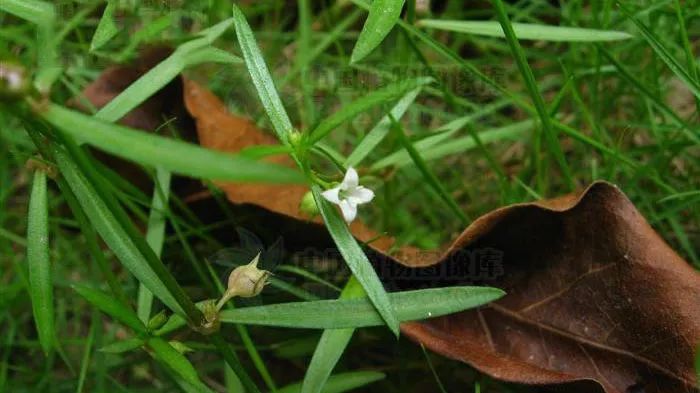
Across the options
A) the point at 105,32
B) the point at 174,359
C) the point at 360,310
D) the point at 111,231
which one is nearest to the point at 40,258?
the point at 111,231

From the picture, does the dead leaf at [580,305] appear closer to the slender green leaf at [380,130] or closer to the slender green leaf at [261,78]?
the slender green leaf at [380,130]

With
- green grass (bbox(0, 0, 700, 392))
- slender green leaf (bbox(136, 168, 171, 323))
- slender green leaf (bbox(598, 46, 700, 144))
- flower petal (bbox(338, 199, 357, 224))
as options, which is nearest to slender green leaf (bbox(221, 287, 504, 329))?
green grass (bbox(0, 0, 700, 392))

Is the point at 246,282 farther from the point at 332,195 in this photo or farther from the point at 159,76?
the point at 159,76

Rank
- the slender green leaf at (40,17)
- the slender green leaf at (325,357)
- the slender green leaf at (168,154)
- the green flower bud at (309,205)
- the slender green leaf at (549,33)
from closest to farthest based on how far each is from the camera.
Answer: the slender green leaf at (168,154), the slender green leaf at (40,17), the slender green leaf at (325,357), the green flower bud at (309,205), the slender green leaf at (549,33)

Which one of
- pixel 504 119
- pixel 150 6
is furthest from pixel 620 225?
pixel 150 6

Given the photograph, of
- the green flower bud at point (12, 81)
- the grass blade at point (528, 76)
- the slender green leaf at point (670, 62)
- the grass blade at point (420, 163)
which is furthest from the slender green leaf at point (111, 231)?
the slender green leaf at point (670, 62)

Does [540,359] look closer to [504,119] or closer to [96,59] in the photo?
[504,119]
